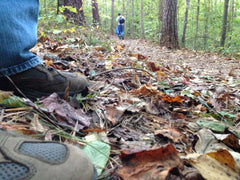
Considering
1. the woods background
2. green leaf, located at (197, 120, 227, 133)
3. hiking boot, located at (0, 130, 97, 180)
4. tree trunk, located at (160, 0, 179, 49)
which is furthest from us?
tree trunk, located at (160, 0, 179, 49)

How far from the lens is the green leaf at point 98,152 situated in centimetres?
74

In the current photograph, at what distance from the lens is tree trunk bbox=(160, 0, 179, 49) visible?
579cm

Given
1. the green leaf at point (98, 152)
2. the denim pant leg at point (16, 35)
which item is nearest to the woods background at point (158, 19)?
the denim pant leg at point (16, 35)

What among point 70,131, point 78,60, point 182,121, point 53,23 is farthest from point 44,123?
point 53,23

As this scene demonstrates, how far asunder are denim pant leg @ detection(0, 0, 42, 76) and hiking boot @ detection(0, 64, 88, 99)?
1.8 inches

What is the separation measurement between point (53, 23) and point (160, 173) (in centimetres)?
420

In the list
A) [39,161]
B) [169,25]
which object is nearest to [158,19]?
[169,25]

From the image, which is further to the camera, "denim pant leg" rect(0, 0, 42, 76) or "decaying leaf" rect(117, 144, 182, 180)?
"denim pant leg" rect(0, 0, 42, 76)

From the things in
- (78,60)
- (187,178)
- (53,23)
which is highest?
(53,23)

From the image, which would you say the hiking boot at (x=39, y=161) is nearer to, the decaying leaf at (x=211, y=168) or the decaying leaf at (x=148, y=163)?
the decaying leaf at (x=148, y=163)

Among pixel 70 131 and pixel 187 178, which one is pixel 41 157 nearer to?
pixel 70 131

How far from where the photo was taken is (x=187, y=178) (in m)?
0.68

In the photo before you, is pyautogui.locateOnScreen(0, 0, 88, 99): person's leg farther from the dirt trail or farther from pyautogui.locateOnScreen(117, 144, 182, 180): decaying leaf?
the dirt trail

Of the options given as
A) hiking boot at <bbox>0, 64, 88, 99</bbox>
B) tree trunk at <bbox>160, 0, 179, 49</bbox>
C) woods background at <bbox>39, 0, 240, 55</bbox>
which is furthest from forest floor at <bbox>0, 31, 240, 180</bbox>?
tree trunk at <bbox>160, 0, 179, 49</bbox>
